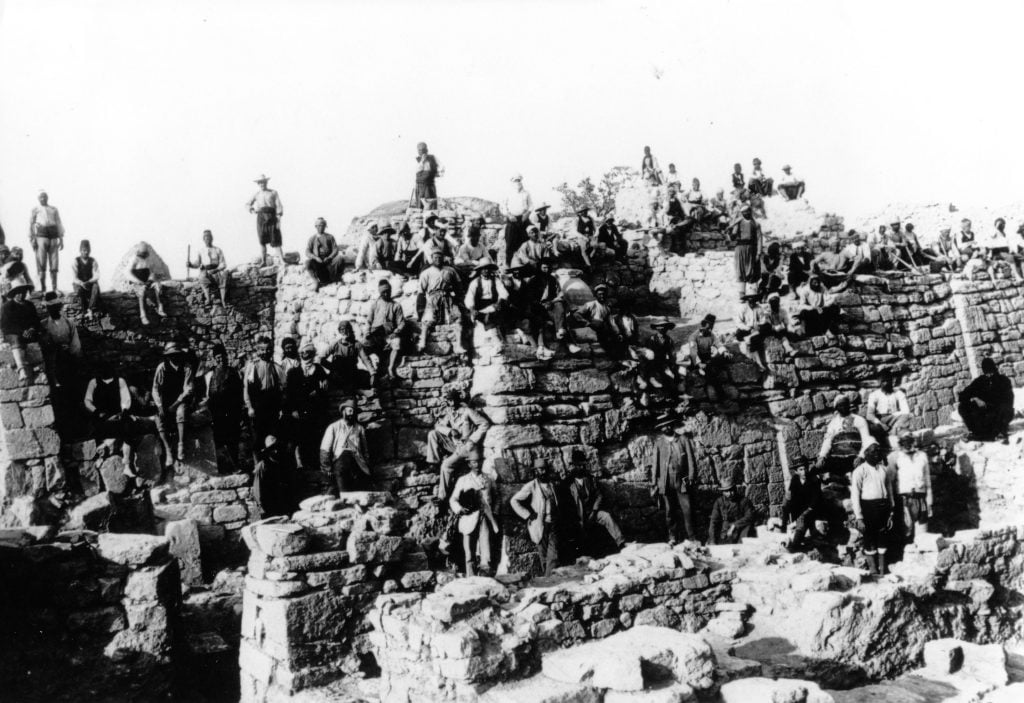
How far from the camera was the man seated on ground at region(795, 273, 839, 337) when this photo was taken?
1416 cm

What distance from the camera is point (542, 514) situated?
33.1 feet

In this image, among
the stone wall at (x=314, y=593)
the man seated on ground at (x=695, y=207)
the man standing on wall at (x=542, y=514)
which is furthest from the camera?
the man seated on ground at (x=695, y=207)

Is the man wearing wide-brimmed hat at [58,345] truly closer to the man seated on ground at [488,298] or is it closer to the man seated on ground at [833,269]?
the man seated on ground at [488,298]

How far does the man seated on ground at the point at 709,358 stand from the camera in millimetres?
12547

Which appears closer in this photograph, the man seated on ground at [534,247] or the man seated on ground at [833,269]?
the man seated on ground at [534,247]

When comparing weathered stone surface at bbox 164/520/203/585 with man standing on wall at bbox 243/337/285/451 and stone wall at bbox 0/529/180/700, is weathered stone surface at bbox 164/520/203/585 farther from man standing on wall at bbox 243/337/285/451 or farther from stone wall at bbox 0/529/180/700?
stone wall at bbox 0/529/180/700

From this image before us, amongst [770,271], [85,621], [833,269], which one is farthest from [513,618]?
[833,269]

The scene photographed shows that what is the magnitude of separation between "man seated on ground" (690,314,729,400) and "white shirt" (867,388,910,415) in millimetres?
2562

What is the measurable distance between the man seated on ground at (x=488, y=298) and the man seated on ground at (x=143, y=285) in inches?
284

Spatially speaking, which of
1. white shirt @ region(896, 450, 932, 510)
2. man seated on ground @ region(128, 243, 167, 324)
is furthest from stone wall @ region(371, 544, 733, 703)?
man seated on ground @ region(128, 243, 167, 324)

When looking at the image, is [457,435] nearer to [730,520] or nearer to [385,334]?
[385,334]

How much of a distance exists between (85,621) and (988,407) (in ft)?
40.1

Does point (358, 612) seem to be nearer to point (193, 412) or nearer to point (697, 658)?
point (697, 658)

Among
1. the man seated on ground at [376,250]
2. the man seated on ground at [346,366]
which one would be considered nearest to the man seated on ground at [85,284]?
the man seated on ground at [376,250]
